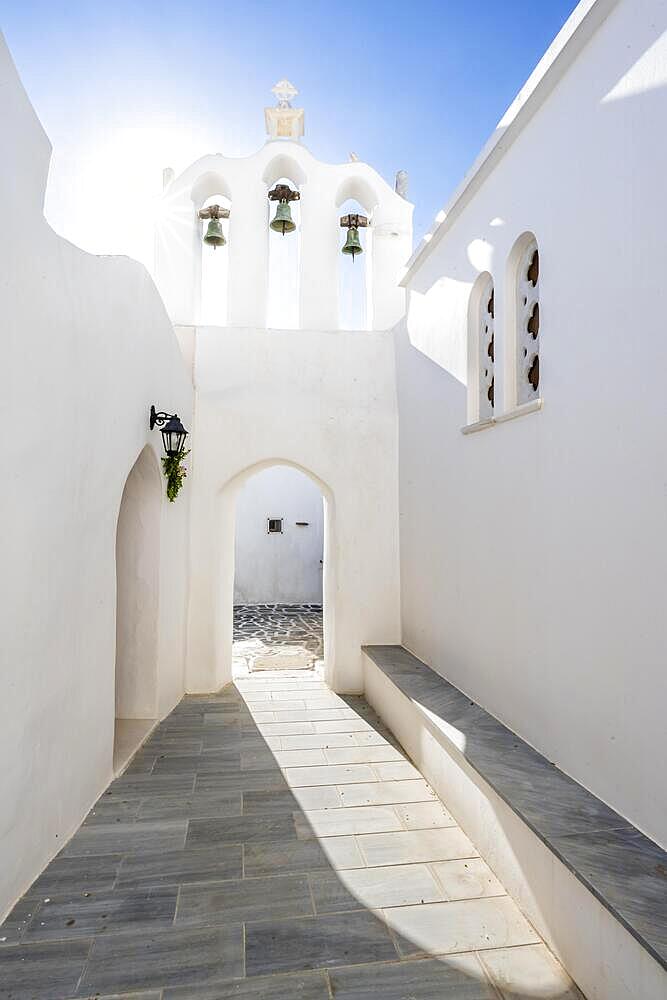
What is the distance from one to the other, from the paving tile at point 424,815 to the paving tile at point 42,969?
2.02 m

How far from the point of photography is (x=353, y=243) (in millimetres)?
7457

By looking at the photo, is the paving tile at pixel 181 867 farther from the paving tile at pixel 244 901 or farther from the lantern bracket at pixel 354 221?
the lantern bracket at pixel 354 221

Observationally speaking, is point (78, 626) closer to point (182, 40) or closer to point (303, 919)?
point (303, 919)

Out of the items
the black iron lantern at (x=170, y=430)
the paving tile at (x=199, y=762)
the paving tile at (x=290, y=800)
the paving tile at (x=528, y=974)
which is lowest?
the paving tile at (x=528, y=974)

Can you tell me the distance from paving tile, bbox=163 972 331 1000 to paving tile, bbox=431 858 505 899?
908mm

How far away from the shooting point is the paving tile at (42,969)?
2.35m

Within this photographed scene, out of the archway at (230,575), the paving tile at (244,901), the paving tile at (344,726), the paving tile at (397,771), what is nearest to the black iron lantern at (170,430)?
the archway at (230,575)

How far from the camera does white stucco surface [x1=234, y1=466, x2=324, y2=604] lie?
14688 mm

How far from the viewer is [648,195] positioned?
8.87ft

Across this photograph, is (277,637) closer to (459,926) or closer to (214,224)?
(214,224)

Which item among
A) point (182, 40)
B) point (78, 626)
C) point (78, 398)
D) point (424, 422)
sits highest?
point (182, 40)

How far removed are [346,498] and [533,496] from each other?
11.6 ft

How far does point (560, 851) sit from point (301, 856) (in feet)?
5.11

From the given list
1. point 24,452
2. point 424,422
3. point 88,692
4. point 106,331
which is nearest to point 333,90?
point 424,422
